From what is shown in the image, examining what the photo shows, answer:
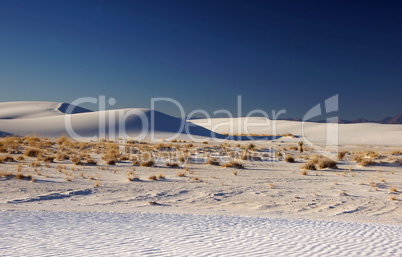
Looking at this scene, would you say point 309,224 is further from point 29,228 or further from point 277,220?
point 29,228

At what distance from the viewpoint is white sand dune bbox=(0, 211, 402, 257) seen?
4.83 meters

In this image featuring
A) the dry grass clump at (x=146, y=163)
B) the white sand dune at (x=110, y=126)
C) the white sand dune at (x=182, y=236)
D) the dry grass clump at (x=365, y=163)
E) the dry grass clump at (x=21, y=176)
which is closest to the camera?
the white sand dune at (x=182, y=236)

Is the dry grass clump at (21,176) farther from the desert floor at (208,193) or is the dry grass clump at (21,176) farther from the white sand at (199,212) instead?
the white sand at (199,212)

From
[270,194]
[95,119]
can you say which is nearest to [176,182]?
[270,194]

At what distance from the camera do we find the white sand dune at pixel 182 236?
190 inches

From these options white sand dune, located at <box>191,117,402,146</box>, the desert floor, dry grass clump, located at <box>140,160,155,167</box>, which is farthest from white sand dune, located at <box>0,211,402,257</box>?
white sand dune, located at <box>191,117,402,146</box>

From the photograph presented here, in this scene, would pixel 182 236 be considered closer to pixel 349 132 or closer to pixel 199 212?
pixel 199 212

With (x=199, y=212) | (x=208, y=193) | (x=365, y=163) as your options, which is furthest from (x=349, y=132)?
(x=199, y=212)

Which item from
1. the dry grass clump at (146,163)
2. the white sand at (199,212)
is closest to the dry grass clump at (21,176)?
the white sand at (199,212)

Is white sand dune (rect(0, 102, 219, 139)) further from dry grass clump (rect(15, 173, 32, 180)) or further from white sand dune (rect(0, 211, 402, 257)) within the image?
white sand dune (rect(0, 211, 402, 257))

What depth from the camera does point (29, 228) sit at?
5988 mm

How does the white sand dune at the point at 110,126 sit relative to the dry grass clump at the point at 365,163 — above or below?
above


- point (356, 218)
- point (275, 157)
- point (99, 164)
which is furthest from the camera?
point (275, 157)

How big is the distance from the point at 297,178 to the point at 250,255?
32.8 feet
